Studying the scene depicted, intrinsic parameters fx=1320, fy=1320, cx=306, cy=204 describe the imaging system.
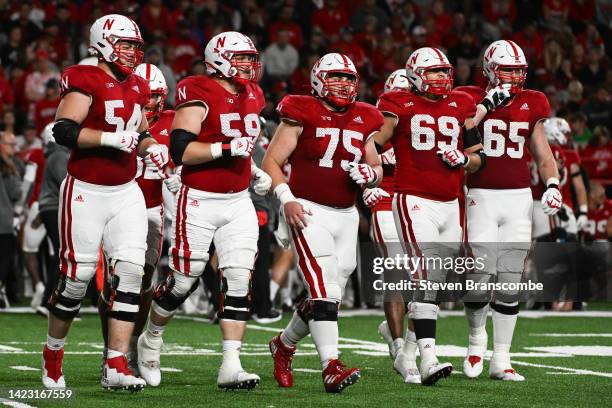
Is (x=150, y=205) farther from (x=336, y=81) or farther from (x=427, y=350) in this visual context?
(x=427, y=350)

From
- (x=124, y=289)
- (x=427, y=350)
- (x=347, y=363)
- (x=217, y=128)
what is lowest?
(x=347, y=363)

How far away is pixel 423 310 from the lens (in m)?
7.73

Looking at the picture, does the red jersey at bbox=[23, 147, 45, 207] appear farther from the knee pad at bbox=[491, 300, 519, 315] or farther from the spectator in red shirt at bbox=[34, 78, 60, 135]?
the knee pad at bbox=[491, 300, 519, 315]

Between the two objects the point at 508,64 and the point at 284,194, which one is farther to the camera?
the point at 508,64

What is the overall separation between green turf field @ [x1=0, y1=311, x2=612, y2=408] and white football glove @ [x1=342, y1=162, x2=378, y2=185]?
1.17 m

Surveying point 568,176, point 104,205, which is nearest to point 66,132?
point 104,205

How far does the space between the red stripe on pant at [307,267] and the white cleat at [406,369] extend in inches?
34.5

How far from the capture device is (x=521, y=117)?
8344 millimetres

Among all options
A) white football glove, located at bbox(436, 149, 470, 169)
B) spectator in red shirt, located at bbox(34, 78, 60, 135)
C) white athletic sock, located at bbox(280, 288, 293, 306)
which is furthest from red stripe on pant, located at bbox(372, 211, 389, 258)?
spectator in red shirt, located at bbox(34, 78, 60, 135)

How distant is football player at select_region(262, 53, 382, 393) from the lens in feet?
24.2

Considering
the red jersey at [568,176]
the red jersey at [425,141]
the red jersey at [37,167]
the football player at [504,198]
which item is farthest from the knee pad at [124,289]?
the red jersey at [568,176]

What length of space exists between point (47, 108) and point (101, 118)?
8.88 metres

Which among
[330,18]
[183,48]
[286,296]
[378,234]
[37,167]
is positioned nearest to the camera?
[378,234]

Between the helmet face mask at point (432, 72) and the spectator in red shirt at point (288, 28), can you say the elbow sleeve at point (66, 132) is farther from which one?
the spectator in red shirt at point (288, 28)
